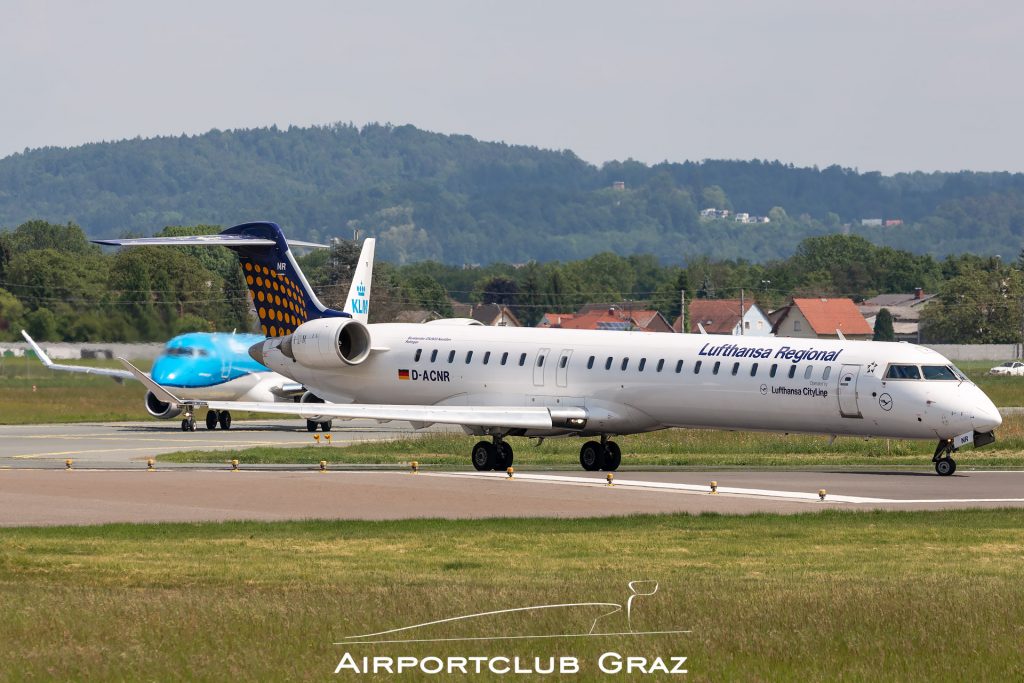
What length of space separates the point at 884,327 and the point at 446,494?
124 meters

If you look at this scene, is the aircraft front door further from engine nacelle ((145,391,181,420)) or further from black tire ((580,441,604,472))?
engine nacelle ((145,391,181,420))

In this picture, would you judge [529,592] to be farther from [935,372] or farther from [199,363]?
[199,363]

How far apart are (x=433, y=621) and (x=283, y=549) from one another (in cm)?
690

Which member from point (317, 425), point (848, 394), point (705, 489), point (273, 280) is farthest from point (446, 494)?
point (317, 425)

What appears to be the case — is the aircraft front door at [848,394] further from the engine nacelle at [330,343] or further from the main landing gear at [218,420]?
the main landing gear at [218,420]

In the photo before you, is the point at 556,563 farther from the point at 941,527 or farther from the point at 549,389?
the point at 549,389

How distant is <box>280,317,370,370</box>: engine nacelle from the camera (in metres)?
37.3

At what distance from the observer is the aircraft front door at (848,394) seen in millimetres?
31672

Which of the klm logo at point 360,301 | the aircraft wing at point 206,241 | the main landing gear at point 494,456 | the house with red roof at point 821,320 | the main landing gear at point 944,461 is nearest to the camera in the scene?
the main landing gear at point 944,461

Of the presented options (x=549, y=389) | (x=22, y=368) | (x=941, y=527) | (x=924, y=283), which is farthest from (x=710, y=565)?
(x=924, y=283)

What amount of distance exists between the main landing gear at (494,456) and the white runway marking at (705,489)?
1.81 feet

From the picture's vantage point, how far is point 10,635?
14594 mm

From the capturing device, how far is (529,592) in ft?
54.9

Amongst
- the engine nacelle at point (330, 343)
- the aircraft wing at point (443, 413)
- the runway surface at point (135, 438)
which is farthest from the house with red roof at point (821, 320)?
the aircraft wing at point (443, 413)
